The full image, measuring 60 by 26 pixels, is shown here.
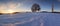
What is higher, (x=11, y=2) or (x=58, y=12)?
(x=11, y=2)

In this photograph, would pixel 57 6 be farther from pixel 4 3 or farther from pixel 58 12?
pixel 4 3

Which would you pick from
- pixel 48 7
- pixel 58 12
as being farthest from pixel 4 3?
pixel 58 12

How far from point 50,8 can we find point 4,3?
1810 millimetres

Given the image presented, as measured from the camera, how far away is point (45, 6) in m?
5.48

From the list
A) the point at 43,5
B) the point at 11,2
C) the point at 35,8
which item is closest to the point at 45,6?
the point at 43,5

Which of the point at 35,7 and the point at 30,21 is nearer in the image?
the point at 30,21

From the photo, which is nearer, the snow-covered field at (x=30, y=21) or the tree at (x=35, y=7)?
the snow-covered field at (x=30, y=21)

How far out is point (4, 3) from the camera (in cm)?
498

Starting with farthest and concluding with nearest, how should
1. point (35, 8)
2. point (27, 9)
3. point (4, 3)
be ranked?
1. point (35, 8)
2. point (27, 9)
3. point (4, 3)

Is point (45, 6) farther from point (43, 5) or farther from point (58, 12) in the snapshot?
point (58, 12)

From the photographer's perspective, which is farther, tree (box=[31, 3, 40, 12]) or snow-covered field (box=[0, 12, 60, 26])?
tree (box=[31, 3, 40, 12])

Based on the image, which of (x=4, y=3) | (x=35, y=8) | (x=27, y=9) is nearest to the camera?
(x=4, y=3)

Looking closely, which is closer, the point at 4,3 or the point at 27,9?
the point at 4,3

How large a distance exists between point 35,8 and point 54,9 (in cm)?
78
